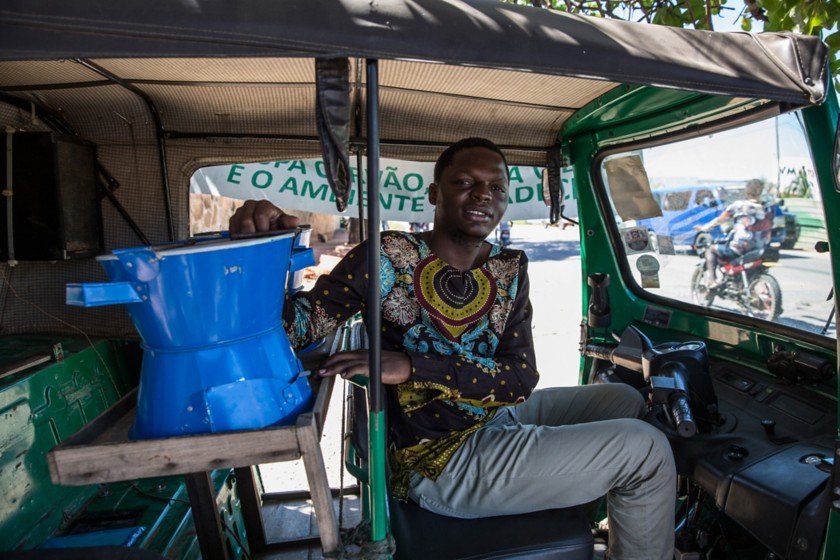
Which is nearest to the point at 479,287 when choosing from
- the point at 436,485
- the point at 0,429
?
the point at 436,485

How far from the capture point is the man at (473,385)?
1793mm

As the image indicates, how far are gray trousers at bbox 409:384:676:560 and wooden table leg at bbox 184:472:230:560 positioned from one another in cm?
72

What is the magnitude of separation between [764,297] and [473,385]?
1459 mm

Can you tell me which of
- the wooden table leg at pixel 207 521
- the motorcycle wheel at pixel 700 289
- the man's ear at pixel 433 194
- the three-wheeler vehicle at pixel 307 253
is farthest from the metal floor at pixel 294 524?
the motorcycle wheel at pixel 700 289

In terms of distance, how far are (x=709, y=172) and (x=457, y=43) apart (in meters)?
1.96

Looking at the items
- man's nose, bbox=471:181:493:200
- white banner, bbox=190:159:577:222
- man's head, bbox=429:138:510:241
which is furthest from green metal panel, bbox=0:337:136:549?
white banner, bbox=190:159:577:222

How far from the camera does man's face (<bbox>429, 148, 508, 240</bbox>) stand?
2.03 metres

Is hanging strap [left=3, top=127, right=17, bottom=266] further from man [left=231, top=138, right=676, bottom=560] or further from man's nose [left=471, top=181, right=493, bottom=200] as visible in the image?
man's nose [left=471, top=181, right=493, bottom=200]

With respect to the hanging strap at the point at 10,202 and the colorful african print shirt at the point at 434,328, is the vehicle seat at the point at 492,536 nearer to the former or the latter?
the colorful african print shirt at the point at 434,328

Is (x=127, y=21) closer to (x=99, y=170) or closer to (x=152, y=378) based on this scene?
(x=152, y=378)

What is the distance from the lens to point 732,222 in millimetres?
2518

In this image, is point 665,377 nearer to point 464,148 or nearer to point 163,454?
point 464,148

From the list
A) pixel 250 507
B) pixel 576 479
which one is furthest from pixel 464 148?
pixel 250 507

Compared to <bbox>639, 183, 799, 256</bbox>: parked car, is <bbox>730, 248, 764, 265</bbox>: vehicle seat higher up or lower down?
lower down
